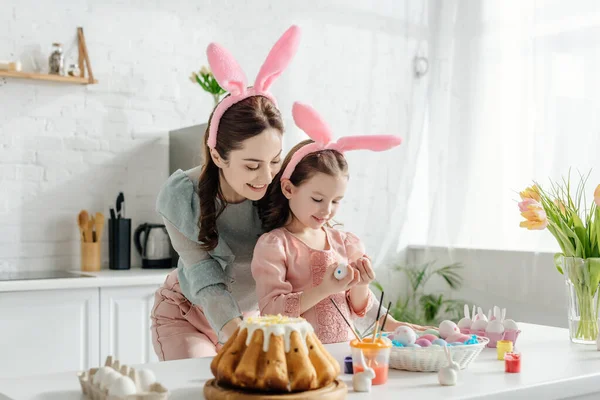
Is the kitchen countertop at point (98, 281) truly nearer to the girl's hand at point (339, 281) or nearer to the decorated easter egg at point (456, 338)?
the girl's hand at point (339, 281)

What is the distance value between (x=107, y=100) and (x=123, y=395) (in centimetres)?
322

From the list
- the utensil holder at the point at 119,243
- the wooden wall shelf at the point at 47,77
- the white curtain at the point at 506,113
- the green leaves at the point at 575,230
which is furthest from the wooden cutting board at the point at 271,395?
the white curtain at the point at 506,113

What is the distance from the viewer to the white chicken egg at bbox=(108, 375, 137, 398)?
1.22 meters

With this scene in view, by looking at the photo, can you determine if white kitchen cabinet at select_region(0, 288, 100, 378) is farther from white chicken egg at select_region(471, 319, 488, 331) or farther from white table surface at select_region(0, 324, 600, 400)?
white chicken egg at select_region(471, 319, 488, 331)

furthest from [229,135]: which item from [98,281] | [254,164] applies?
[98,281]

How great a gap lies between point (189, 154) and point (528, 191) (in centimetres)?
244

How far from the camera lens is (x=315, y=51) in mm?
5043

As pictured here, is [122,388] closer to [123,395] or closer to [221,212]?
[123,395]

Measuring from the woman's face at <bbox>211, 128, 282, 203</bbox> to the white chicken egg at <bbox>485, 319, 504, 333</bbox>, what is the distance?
0.68m

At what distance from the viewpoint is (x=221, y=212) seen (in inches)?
85.2

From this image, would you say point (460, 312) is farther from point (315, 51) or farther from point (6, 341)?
point (6, 341)

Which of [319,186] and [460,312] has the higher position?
[319,186]

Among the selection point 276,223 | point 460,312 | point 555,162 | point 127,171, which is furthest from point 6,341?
point 555,162

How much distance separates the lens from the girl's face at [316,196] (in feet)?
6.75
